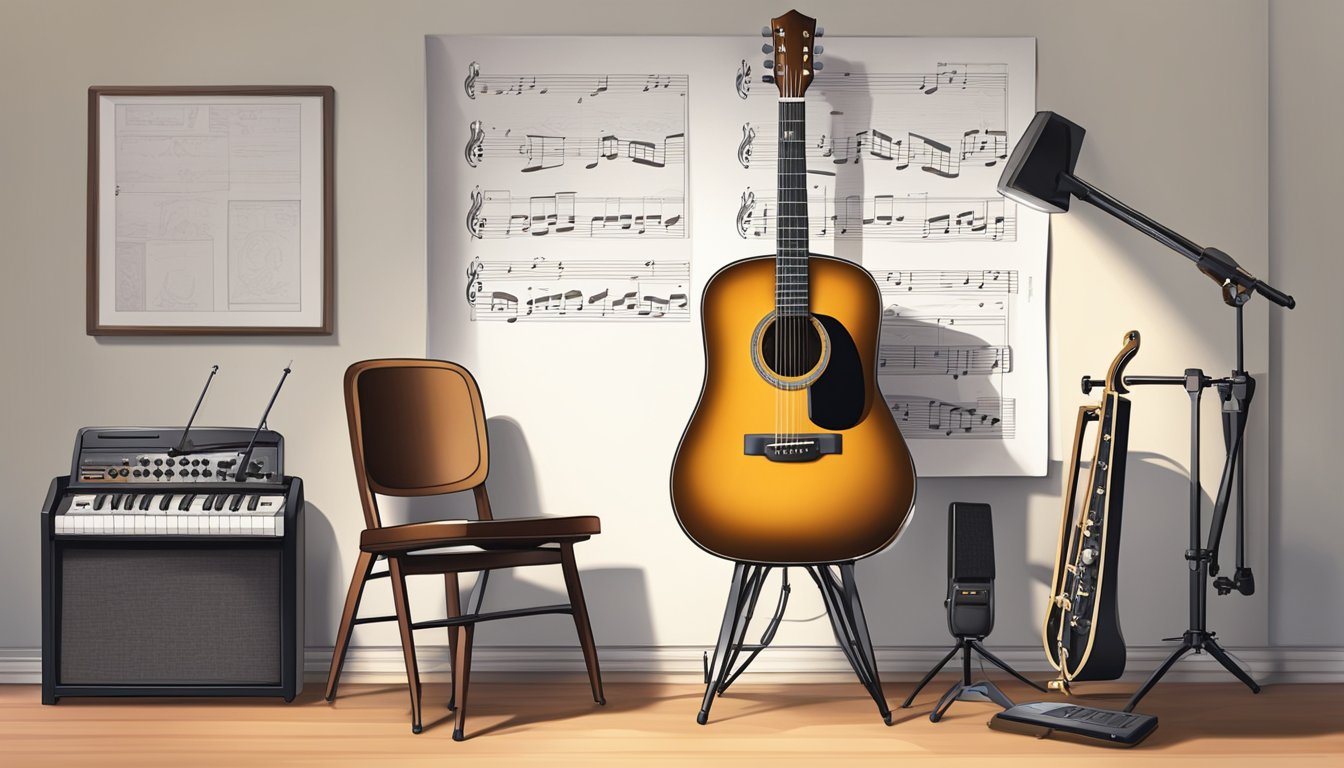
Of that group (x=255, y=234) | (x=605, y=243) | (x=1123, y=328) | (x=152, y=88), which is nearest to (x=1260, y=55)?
(x=1123, y=328)

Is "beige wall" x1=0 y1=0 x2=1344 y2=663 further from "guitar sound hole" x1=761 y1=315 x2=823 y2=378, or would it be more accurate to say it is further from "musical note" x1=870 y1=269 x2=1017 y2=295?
"guitar sound hole" x1=761 y1=315 x2=823 y2=378

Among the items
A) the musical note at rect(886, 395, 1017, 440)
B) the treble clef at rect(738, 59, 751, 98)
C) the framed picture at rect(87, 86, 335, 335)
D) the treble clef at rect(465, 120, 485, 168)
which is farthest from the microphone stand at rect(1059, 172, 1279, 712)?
the framed picture at rect(87, 86, 335, 335)

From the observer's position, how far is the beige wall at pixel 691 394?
2891mm

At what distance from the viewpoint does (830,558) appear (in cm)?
234

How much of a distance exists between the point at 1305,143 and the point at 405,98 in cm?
268

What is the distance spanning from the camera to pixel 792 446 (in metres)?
2.38

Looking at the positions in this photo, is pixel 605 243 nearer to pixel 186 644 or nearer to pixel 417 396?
pixel 417 396

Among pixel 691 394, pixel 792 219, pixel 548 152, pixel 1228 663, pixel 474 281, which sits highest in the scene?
pixel 548 152

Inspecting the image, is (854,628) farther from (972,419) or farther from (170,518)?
(170,518)

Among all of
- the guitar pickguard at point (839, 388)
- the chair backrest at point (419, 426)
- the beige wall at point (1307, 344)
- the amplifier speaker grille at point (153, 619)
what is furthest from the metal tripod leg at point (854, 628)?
the amplifier speaker grille at point (153, 619)

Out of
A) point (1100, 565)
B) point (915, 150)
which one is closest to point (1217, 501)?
point (1100, 565)

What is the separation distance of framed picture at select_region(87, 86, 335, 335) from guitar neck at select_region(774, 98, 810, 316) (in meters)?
1.35

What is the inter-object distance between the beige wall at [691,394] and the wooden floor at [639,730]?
26 centimetres

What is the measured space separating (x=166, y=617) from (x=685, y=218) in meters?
1.79
